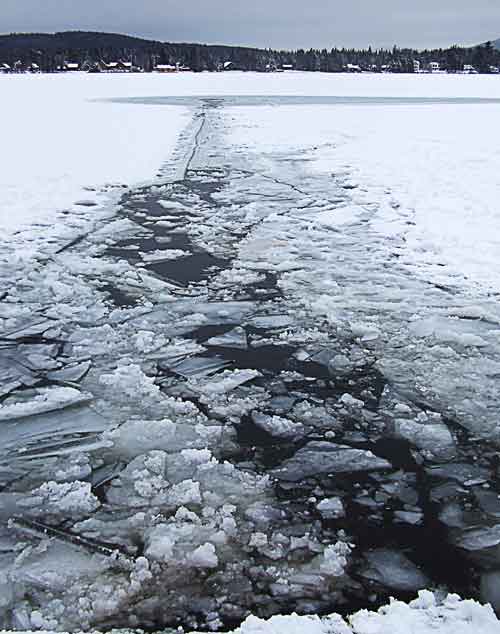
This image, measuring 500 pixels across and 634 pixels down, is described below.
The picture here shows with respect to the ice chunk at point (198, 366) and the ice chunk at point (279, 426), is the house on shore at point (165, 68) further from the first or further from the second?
the ice chunk at point (279, 426)

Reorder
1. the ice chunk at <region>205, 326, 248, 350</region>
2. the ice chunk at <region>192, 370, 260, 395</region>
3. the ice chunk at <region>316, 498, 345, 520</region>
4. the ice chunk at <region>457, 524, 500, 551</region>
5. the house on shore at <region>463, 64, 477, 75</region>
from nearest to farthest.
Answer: the ice chunk at <region>457, 524, 500, 551</region>
the ice chunk at <region>316, 498, 345, 520</region>
the ice chunk at <region>192, 370, 260, 395</region>
the ice chunk at <region>205, 326, 248, 350</region>
the house on shore at <region>463, 64, 477, 75</region>

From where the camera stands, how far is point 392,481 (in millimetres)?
2441

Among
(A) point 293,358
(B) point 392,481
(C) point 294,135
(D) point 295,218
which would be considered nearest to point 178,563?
(B) point 392,481

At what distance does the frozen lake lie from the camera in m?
1.99

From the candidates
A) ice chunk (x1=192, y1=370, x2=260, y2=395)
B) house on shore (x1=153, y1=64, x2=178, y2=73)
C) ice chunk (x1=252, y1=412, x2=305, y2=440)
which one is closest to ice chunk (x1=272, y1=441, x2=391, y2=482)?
ice chunk (x1=252, y1=412, x2=305, y2=440)

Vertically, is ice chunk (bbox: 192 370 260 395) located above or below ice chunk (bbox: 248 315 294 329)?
below

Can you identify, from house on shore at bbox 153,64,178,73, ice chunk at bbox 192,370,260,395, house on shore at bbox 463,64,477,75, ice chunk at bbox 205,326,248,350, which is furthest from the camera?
house on shore at bbox 153,64,178,73

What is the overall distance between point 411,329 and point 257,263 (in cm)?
173

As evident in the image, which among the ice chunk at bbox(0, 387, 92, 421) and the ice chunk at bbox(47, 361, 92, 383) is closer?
the ice chunk at bbox(0, 387, 92, 421)

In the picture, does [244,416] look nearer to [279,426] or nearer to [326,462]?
[279,426]

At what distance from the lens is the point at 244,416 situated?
2.90 m

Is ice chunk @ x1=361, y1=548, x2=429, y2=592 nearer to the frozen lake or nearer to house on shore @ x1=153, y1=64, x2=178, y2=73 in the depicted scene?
the frozen lake

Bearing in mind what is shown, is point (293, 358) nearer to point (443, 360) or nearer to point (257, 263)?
point (443, 360)

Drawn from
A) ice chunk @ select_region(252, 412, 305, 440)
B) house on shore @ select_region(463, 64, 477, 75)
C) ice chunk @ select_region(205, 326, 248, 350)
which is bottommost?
ice chunk @ select_region(252, 412, 305, 440)
